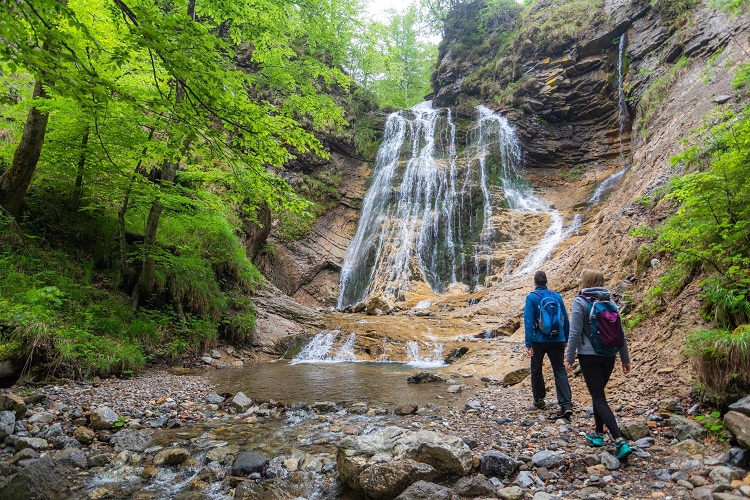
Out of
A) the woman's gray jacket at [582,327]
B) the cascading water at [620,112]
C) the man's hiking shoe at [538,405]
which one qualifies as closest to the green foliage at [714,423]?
the woman's gray jacket at [582,327]

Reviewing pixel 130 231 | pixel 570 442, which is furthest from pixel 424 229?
pixel 570 442

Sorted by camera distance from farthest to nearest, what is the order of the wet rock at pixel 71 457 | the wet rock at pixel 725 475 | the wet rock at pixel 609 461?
the wet rock at pixel 71 457, the wet rock at pixel 609 461, the wet rock at pixel 725 475

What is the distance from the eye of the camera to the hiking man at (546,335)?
437cm

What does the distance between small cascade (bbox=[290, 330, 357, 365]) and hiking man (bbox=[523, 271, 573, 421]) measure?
20.5 feet

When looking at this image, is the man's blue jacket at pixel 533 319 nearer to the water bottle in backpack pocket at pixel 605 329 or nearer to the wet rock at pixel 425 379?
the water bottle in backpack pocket at pixel 605 329

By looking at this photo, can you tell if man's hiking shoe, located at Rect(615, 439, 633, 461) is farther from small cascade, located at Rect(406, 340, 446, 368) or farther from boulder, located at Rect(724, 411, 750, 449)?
small cascade, located at Rect(406, 340, 446, 368)

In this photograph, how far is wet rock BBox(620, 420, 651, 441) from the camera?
10.4 ft

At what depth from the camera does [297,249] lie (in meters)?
20.6

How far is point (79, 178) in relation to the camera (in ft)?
25.1

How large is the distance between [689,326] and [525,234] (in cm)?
1536

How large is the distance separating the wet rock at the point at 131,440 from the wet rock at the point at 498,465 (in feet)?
10.6

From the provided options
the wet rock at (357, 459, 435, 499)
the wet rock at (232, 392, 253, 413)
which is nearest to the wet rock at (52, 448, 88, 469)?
the wet rock at (232, 392, 253, 413)

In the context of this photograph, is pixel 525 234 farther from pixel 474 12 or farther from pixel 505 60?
pixel 474 12

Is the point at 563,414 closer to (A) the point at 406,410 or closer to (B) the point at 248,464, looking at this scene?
(A) the point at 406,410
